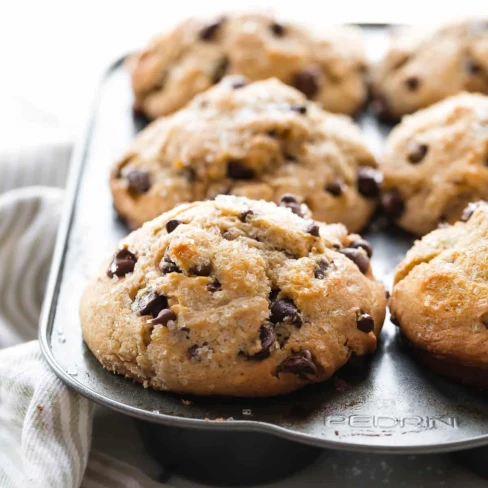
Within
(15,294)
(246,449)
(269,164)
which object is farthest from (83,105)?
(246,449)

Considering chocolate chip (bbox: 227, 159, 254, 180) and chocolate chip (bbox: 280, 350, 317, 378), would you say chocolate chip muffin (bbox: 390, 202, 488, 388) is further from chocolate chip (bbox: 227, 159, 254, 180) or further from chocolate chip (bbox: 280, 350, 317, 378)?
chocolate chip (bbox: 227, 159, 254, 180)

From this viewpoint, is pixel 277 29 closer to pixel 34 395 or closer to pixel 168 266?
pixel 168 266

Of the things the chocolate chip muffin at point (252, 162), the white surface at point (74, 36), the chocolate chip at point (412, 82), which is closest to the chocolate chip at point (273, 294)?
the chocolate chip muffin at point (252, 162)

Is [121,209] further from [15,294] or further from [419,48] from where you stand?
[419,48]

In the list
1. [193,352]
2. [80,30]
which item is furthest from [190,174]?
[80,30]

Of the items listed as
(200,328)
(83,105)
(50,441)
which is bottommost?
(83,105)

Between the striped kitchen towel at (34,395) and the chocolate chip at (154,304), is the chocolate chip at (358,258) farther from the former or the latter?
the striped kitchen towel at (34,395)
